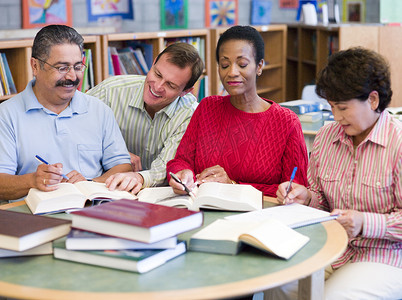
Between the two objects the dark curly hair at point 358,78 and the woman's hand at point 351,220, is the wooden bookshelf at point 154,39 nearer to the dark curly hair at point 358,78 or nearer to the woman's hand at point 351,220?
the dark curly hair at point 358,78

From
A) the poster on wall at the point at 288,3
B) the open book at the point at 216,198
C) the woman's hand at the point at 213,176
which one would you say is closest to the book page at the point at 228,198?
the open book at the point at 216,198

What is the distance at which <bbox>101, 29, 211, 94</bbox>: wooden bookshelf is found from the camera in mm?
4051

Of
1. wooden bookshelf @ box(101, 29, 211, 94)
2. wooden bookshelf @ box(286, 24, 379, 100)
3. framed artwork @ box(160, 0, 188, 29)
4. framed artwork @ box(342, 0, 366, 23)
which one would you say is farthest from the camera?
framed artwork @ box(342, 0, 366, 23)

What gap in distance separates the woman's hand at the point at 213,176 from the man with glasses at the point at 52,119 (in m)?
0.41

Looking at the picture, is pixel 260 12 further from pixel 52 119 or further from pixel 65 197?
pixel 65 197

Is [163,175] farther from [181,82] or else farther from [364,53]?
[364,53]

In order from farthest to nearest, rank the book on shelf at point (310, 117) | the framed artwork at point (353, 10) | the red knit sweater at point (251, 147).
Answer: the framed artwork at point (353, 10)
the book on shelf at point (310, 117)
the red knit sweater at point (251, 147)

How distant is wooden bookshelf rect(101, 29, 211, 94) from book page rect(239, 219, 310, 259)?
8.88 feet

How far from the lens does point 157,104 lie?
2.70 metres

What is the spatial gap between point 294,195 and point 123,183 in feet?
1.95

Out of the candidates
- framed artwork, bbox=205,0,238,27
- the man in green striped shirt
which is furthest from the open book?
framed artwork, bbox=205,0,238,27

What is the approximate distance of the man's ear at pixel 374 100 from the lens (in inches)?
→ 70.5

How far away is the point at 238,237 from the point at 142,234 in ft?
0.87

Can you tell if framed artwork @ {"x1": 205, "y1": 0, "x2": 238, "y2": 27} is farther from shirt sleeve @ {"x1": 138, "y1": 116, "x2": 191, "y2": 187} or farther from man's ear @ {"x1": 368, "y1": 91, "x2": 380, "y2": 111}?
man's ear @ {"x1": 368, "y1": 91, "x2": 380, "y2": 111}
